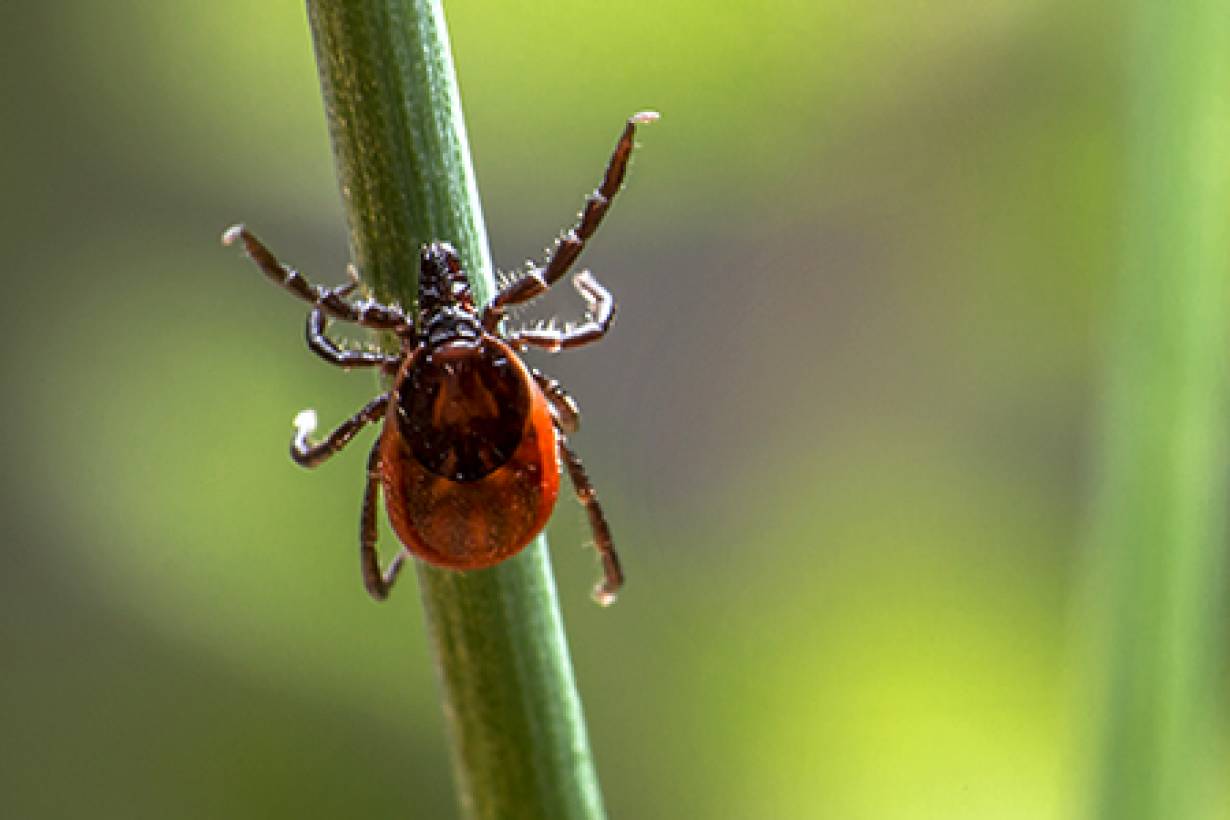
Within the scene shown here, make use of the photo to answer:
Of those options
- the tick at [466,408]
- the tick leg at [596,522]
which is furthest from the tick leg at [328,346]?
the tick leg at [596,522]

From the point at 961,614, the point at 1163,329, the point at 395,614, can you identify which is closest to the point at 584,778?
the point at 1163,329

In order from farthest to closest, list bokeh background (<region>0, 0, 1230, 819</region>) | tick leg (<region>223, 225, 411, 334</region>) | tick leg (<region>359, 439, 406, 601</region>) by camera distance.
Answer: bokeh background (<region>0, 0, 1230, 819</region>)
tick leg (<region>359, 439, 406, 601</region>)
tick leg (<region>223, 225, 411, 334</region>)

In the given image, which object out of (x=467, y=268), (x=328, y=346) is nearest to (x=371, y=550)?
(x=328, y=346)

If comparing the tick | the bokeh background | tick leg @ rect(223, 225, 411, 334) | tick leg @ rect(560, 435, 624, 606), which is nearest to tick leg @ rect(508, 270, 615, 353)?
the tick

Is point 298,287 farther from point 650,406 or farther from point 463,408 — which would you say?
point 650,406

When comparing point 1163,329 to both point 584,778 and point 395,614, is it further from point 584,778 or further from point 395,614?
point 395,614

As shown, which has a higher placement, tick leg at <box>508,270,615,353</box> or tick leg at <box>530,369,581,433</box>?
tick leg at <box>508,270,615,353</box>

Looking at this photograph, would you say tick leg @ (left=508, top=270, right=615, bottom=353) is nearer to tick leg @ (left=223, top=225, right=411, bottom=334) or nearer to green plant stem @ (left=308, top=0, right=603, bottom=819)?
tick leg @ (left=223, top=225, right=411, bottom=334)
